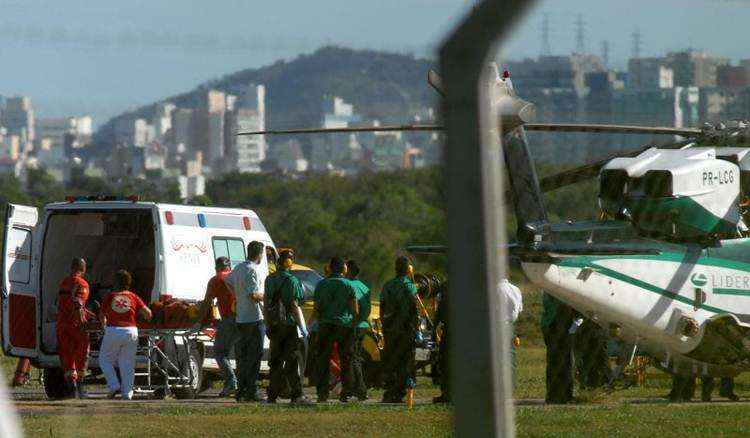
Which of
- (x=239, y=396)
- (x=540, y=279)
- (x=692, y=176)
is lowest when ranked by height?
(x=239, y=396)

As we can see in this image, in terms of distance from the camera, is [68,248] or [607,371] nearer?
[607,371]

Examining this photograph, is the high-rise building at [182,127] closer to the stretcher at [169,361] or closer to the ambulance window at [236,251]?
the stretcher at [169,361]

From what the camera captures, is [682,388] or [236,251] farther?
[236,251]

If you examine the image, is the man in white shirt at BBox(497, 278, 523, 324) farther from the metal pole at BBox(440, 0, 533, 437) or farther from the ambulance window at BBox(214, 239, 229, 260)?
the metal pole at BBox(440, 0, 533, 437)

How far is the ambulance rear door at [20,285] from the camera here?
45.0 feet

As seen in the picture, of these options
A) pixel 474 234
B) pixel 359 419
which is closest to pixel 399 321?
pixel 359 419

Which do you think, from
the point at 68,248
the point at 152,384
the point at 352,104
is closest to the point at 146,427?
the point at 352,104

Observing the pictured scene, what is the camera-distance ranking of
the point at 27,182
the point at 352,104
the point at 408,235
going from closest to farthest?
the point at 352,104, the point at 27,182, the point at 408,235

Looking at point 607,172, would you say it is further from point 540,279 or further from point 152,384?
point 152,384

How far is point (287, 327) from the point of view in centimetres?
1290

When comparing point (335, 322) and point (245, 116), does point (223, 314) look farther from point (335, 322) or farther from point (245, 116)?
point (245, 116)

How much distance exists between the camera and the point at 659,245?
12016 millimetres

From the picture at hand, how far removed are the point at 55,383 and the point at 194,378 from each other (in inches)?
57.7

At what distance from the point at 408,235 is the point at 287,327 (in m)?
15.7
